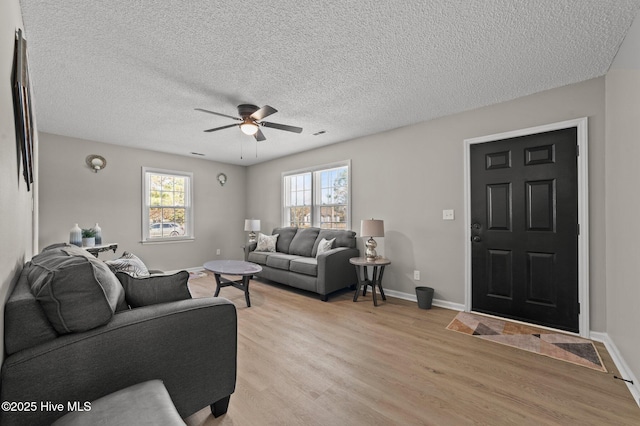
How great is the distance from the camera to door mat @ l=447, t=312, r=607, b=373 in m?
2.34

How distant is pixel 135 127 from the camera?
4094mm

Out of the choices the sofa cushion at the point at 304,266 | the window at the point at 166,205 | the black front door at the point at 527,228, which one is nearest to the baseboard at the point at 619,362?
the black front door at the point at 527,228

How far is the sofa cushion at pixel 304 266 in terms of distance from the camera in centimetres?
411

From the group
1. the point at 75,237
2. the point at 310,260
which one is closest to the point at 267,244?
the point at 310,260

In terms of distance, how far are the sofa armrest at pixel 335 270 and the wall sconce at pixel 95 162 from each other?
417 cm

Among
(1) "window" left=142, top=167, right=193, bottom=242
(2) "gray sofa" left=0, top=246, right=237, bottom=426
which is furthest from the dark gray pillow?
(1) "window" left=142, top=167, right=193, bottom=242

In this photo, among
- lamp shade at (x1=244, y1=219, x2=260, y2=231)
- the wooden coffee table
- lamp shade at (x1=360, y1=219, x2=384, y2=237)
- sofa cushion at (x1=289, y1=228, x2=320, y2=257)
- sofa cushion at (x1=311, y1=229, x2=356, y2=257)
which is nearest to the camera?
the wooden coffee table

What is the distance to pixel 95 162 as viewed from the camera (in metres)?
4.75

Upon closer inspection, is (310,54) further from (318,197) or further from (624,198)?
(318,197)

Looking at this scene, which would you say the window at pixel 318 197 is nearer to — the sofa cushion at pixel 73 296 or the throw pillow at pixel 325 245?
the throw pillow at pixel 325 245

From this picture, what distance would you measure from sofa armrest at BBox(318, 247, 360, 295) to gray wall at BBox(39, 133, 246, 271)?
341 cm

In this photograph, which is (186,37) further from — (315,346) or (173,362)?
(315,346)

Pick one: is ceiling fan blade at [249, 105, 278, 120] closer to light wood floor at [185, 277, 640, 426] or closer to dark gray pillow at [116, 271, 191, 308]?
dark gray pillow at [116, 271, 191, 308]

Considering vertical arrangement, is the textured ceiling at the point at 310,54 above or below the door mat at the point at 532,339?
above
